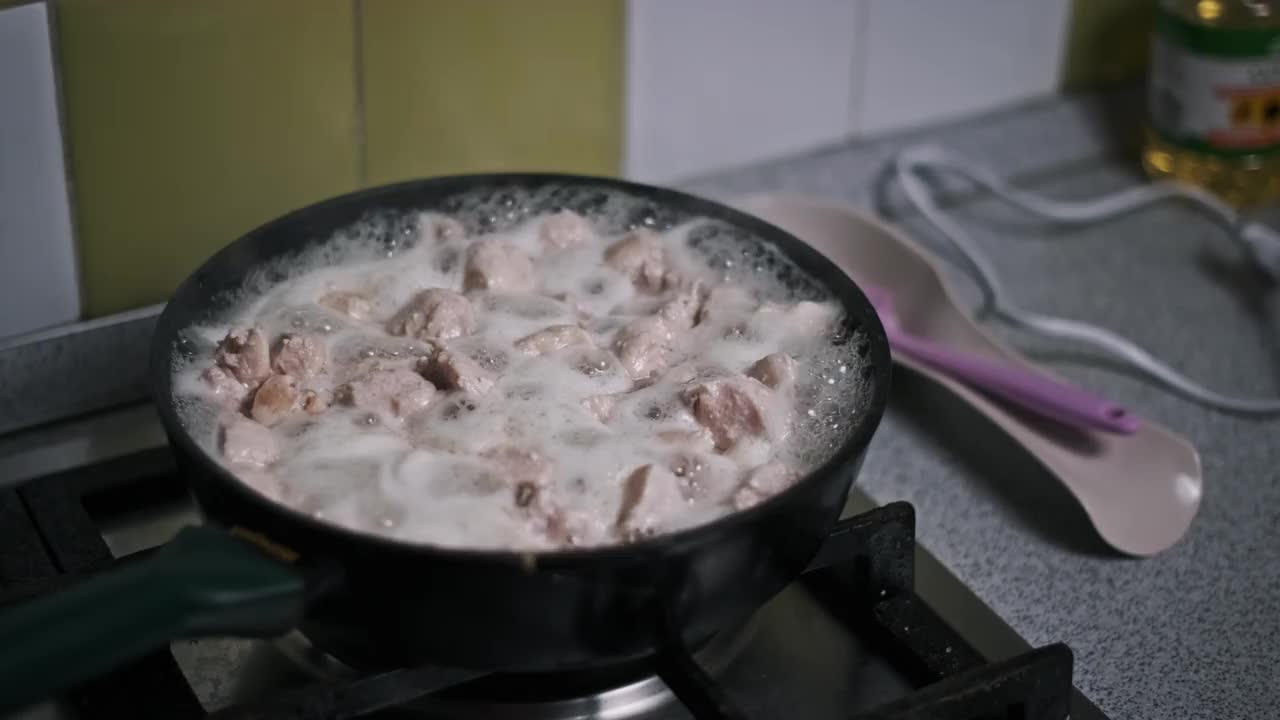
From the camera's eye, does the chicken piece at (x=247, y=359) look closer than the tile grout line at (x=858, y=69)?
Yes

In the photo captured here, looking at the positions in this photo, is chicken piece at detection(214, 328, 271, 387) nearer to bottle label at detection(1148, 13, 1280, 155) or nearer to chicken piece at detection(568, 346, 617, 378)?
chicken piece at detection(568, 346, 617, 378)

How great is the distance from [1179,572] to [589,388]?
1.28ft

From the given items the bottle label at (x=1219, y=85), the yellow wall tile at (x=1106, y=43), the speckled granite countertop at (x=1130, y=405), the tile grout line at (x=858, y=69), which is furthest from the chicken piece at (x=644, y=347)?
the yellow wall tile at (x=1106, y=43)

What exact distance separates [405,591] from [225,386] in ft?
0.62

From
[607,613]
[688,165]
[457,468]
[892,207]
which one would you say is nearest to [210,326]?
[457,468]

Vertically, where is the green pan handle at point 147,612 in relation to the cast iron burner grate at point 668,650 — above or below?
above

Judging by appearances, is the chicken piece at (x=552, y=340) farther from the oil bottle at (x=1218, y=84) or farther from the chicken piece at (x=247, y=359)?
the oil bottle at (x=1218, y=84)

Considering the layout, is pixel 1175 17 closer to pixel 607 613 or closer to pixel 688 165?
pixel 688 165

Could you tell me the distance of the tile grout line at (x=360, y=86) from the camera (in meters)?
0.93

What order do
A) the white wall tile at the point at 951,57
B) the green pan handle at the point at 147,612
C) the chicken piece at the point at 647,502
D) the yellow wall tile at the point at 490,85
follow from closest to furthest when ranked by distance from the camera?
the green pan handle at the point at 147,612 < the chicken piece at the point at 647,502 < the yellow wall tile at the point at 490,85 < the white wall tile at the point at 951,57

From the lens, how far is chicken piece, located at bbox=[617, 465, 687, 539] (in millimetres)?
618

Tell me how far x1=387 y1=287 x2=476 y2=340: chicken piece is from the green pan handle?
21 cm

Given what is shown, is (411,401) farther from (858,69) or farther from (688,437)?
(858,69)

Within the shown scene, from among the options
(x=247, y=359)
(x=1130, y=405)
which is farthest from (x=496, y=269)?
(x=1130, y=405)
